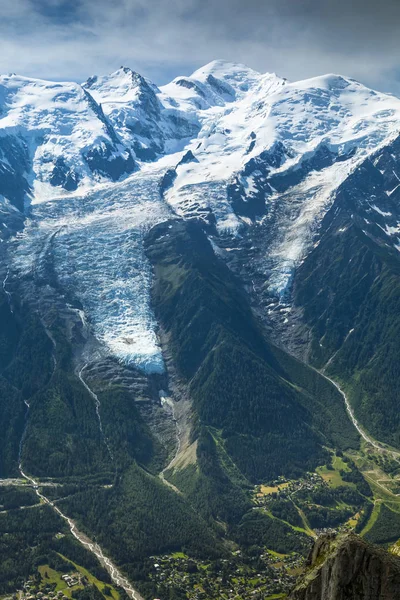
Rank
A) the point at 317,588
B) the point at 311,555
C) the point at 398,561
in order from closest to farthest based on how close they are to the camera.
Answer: the point at 398,561 → the point at 317,588 → the point at 311,555

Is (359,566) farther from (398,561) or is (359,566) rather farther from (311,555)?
(311,555)

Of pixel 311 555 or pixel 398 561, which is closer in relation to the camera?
pixel 398 561

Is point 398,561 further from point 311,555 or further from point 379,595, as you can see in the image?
point 311,555

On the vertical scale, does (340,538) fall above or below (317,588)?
above

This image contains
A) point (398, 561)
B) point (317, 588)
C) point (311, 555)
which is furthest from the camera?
point (311, 555)

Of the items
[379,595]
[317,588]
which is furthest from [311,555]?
[379,595]

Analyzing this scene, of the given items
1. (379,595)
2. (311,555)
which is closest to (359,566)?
(379,595)

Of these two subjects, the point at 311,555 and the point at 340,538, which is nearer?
the point at 340,538
